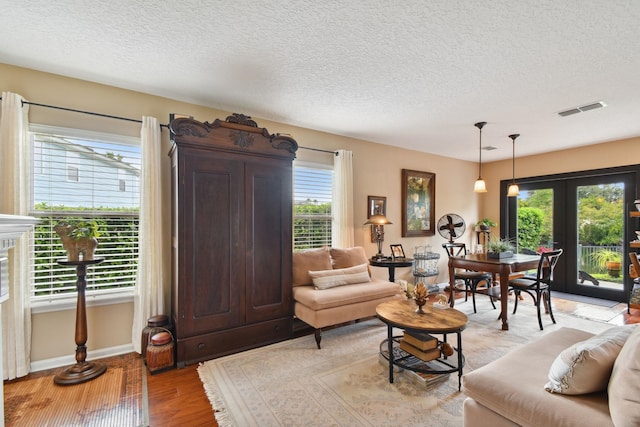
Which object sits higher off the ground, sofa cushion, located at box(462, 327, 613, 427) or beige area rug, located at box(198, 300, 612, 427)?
sofa cushion, located at box(462, 327, 613, 427)

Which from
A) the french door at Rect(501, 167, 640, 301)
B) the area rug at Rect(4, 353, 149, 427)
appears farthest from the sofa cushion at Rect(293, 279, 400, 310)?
the french door at Rect(501, 167, 640, 301)

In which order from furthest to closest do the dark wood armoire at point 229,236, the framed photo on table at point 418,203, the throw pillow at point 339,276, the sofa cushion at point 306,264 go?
1. the framed photo on table at point 418,203
2. the sofa cushion at point 306,264
3. the throw pillow at point 339,276
4. the dark wood armoire at point 229,236

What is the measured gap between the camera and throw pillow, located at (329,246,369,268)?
383cm

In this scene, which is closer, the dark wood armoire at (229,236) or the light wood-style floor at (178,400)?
the light wood-style floor at (178,400)

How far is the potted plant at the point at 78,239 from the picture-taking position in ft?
7.73

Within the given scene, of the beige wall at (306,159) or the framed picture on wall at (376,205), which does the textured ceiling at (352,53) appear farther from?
the framed picture on wall at (376,205)

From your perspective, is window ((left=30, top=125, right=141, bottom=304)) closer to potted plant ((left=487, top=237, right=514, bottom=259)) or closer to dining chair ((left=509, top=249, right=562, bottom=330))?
potted plant ((left=487, top=237, right=514, bottom=259))

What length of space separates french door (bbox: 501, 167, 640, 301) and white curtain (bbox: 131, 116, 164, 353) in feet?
20.0

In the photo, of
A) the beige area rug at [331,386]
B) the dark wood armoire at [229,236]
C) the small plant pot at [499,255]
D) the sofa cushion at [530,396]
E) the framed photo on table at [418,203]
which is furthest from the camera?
the framed photo on table at [418,203]

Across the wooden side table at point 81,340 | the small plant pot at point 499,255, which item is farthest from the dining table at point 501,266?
the wooden side table at point 81,340

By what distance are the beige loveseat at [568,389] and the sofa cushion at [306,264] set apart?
2163mm

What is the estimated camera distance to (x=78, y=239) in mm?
2381

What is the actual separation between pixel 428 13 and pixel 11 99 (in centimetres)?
333

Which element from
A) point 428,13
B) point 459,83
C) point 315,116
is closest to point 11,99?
point 315,116
